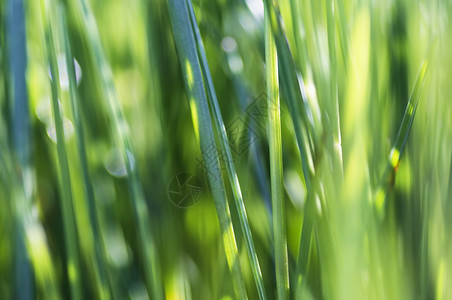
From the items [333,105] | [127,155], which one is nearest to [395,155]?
[333,105]

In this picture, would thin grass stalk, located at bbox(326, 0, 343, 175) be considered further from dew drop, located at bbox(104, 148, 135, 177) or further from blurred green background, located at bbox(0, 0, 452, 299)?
dew drop, located at bbox(104, 148, 135, 177)

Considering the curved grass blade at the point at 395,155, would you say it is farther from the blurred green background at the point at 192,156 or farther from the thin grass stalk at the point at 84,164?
the thin grass stalk at the point at 84,164

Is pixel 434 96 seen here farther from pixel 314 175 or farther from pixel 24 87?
pixel 24 87

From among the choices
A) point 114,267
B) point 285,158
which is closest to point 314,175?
point 285,158

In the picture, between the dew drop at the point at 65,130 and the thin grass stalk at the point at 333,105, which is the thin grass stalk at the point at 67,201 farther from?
the thin grass stalk at the point at 333,105

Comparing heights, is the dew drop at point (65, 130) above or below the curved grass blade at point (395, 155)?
above

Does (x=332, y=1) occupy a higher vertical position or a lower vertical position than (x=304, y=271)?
higher

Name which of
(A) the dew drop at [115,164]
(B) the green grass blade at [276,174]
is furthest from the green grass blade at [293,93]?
(A) the dew drop at [115,164]

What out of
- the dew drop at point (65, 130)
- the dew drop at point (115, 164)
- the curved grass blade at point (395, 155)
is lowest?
the curved grass blade at point (395, 155)
